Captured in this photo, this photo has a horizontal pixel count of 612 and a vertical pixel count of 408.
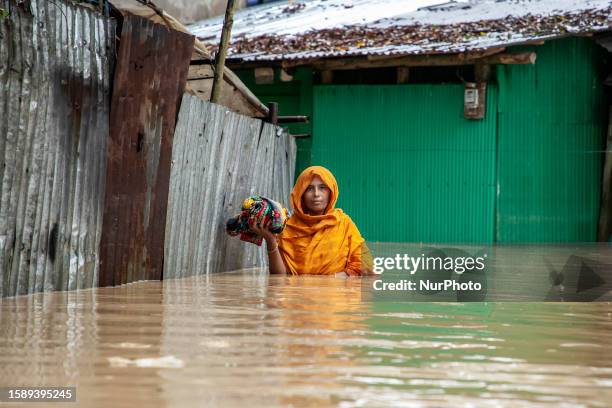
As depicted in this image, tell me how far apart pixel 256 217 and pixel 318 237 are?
0.71m

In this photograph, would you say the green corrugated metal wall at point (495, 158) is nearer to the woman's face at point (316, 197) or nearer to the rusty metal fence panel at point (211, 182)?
the rusty metal fence panel at point (211, 182)

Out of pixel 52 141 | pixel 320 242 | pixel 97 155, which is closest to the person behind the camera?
pixel 52 141

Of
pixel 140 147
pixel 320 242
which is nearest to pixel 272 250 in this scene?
pixel 320 242

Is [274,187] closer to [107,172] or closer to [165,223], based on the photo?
[165,223]

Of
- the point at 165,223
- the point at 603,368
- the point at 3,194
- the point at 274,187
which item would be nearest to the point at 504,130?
the point at 274,187

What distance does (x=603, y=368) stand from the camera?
358 cm

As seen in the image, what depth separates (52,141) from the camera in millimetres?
5949

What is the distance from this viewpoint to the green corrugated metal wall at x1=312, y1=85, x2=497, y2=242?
15.4 m

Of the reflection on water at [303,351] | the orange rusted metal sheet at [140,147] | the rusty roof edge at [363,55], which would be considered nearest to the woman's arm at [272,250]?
the orange rusted metal sheet at [140,147]

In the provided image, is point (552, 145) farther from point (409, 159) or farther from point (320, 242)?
point (320, 242)

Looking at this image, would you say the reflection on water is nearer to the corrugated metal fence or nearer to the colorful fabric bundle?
the corrugated metal fence

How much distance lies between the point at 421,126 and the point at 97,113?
9.63 metres

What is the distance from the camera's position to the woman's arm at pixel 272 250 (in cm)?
839

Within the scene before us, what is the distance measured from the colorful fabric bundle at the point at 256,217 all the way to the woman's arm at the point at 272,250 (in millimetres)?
46
